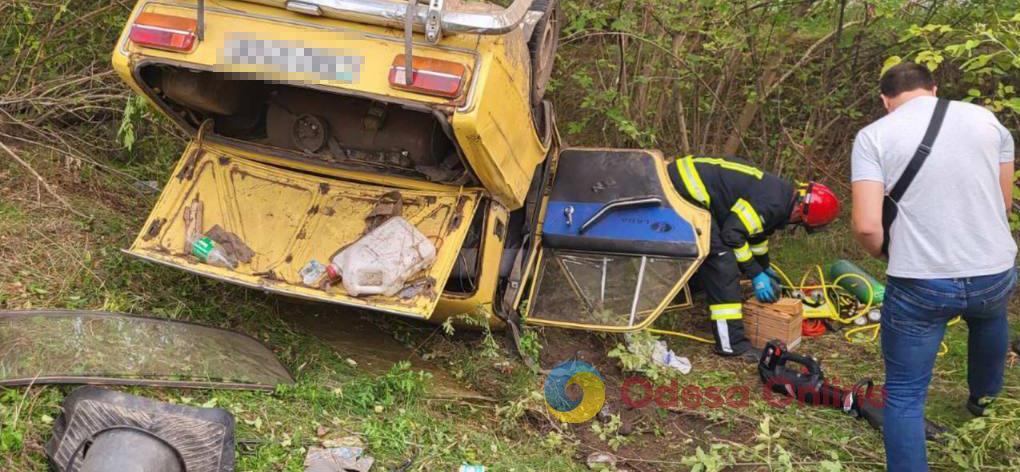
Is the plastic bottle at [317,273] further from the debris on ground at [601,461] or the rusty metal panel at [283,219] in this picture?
the debris on ground at [601,461]

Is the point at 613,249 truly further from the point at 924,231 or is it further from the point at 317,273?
the point at 924,231

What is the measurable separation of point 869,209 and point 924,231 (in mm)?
247

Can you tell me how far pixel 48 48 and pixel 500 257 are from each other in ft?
10.3

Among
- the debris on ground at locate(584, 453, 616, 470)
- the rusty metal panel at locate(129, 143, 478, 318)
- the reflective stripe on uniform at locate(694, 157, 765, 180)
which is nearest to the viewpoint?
the debris on ground at locate(584, 453, 616, 470)

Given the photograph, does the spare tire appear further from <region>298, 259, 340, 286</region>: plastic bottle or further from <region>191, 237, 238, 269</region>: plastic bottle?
<region>191, 237, 238, 269</region>: plastic bottle

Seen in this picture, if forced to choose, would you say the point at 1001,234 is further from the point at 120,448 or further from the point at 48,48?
Answer: the point at 48,48

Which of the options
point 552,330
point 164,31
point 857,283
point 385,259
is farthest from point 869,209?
point 164,31

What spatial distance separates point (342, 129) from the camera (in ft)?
14.3

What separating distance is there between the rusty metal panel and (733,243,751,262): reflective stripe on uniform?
1743mm

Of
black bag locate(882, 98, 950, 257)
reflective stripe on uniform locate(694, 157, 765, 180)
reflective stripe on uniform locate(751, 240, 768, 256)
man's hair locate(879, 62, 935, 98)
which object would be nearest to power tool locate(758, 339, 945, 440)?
reflective stripe on uniform locate(751, 240, 768, 256)

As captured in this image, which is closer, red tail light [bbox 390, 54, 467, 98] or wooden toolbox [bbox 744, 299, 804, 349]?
red tail light [bbox 390, 54, 467, 98]

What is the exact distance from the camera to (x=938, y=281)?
3281 millimetres

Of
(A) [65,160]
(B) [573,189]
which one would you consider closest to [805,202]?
(B) [573,189]

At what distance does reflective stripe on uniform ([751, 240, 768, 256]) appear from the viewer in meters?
5.25
